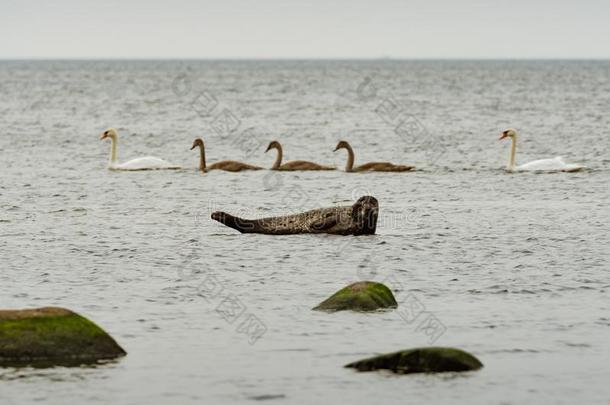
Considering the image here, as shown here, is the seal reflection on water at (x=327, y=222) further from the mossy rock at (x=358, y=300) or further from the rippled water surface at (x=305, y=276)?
the mossy rock at (x=358, y=300)

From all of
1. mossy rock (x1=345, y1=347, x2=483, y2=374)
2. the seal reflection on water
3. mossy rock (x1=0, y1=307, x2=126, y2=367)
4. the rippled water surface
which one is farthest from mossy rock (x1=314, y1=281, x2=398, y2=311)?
the seal reflection on water

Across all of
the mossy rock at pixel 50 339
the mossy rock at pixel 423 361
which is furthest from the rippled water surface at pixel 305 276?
the mossy rock at pixel 50 339

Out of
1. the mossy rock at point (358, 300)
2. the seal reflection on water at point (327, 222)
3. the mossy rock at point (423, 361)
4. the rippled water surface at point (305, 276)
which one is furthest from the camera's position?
the seal reflection on water at point (327, 222)

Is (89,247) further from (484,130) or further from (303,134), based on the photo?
(484,130)

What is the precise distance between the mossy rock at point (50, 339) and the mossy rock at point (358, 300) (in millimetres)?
3031

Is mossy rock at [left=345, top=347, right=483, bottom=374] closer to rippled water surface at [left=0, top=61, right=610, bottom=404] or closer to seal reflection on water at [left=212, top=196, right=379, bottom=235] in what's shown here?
rippled water surface at [left=0, top=61, right=610, bottom=404]

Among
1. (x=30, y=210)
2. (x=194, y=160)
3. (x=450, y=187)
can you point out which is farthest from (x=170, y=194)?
(x=194, y=160)

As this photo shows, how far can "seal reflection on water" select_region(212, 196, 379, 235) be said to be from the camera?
70.9 ft

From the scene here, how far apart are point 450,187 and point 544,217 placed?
6156 mm

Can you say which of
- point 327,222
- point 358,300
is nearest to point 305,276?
point 358,300

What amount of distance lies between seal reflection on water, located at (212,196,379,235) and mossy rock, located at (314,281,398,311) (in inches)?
246

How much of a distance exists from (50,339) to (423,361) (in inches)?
138

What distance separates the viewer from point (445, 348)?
1240 centimetres

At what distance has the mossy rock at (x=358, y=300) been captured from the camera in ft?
49.5
